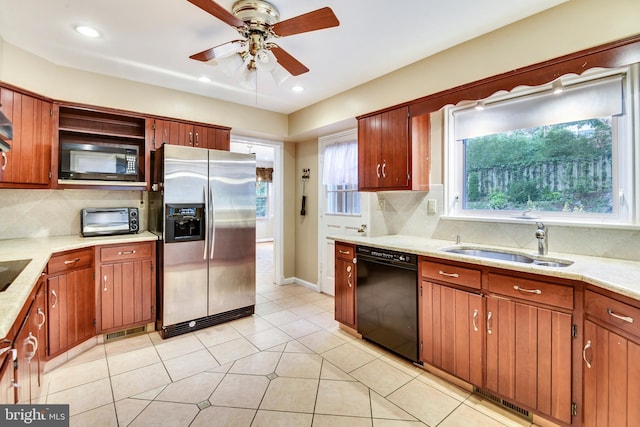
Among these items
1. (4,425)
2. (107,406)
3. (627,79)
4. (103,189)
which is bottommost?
(107,406)

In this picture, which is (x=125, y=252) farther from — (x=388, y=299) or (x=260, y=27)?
(x=388, y=299)

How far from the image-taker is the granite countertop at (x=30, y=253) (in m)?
1.11

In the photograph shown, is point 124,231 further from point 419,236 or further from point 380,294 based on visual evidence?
point 419,236

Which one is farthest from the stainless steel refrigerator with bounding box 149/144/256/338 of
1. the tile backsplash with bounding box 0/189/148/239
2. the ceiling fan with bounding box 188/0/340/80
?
the ceiling fan with bounding box 188/0/340/80

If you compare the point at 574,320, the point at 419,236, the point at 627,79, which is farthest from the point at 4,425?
the point at 627,79

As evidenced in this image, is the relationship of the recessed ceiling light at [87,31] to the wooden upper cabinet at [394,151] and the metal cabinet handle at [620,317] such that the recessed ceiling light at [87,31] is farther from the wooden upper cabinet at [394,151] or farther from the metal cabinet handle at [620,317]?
the metal cabinet handle at [620,317]

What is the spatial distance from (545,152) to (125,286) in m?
3.84

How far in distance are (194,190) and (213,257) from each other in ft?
2.36

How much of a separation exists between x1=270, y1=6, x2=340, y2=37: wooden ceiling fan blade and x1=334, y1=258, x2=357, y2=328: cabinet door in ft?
6.52

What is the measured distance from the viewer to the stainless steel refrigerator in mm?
2877

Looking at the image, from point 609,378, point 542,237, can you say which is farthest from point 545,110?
point 609,378

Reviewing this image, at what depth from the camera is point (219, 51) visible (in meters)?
2.02

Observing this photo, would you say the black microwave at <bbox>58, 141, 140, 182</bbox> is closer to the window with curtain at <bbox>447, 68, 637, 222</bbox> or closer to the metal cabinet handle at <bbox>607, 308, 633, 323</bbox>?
the window with curtain at <bbox>447, 68, 637, 222</bbox>

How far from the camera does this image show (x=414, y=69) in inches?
108
